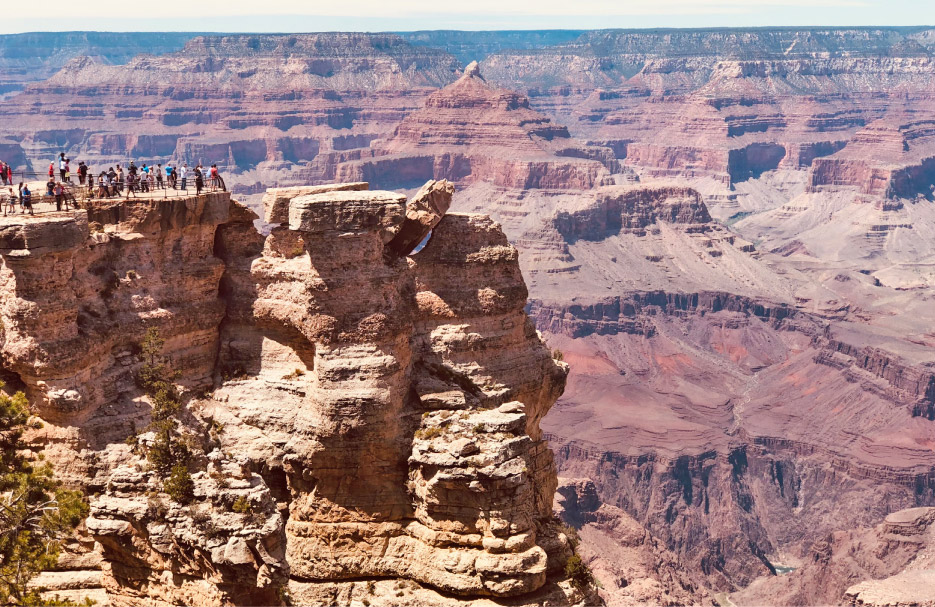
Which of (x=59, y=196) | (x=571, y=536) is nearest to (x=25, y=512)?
(x=59, y=196)

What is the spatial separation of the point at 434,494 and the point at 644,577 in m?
59.4

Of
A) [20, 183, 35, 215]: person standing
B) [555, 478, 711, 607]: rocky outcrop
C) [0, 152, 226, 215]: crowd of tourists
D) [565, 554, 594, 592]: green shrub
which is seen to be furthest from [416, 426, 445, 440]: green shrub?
[555, 478, 711, 607]: rocky outcrop

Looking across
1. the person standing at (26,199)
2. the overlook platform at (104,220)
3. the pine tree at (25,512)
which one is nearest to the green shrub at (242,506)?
the pine tree at (25,512)

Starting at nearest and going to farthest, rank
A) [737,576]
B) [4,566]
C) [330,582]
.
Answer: [4,566], [330,582], [737,576]

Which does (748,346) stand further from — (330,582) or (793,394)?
(330,582)

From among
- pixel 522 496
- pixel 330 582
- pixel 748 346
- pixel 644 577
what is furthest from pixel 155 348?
pixel 748 346

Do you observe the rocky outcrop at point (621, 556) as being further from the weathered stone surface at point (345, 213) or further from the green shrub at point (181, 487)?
the green shrub at point (181, 487)

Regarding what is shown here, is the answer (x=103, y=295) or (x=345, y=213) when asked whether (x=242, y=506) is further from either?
(x=345, y=213)

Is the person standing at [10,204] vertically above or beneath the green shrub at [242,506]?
above

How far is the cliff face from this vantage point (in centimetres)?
3106

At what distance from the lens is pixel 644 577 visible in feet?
289

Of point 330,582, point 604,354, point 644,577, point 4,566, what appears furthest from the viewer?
point 604,354

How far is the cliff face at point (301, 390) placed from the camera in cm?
3106

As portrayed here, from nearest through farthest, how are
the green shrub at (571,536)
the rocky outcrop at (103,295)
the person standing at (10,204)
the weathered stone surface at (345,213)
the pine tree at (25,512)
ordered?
the pine tree at (25,512) < the rocky outcrop at (103,295) < the weathered stone surface at (345,213) < the person standing at (10,204) < the green shrub at (571,536)
